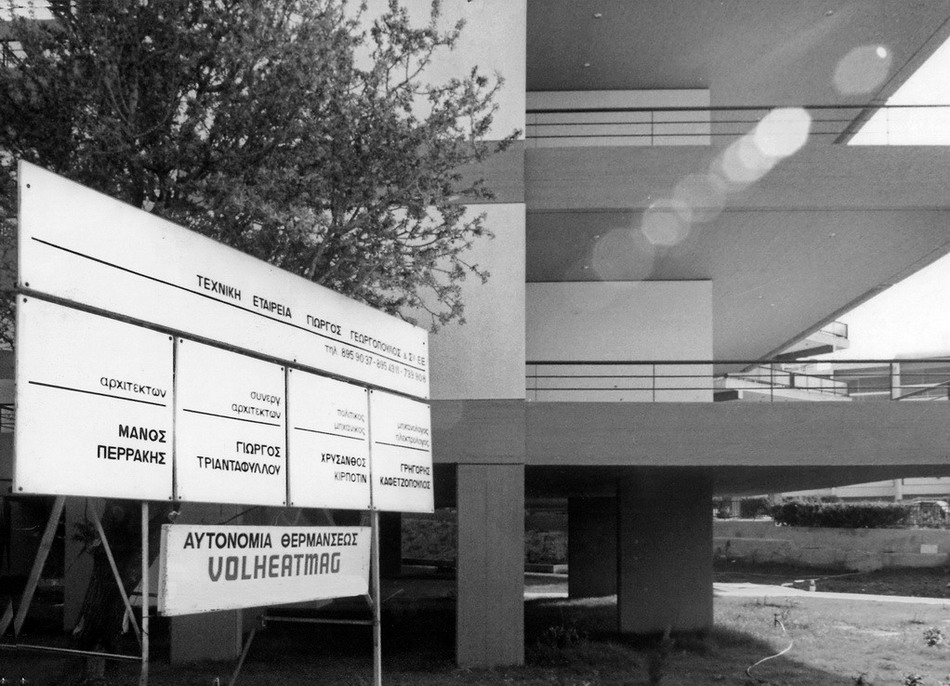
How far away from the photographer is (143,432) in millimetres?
6480

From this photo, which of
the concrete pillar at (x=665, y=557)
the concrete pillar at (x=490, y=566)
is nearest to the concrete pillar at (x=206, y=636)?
the concrete pillar at (x=490, y=566)

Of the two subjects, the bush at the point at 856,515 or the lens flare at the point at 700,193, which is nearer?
the lens flare at the point at 700,193

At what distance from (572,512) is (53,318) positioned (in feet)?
91.5

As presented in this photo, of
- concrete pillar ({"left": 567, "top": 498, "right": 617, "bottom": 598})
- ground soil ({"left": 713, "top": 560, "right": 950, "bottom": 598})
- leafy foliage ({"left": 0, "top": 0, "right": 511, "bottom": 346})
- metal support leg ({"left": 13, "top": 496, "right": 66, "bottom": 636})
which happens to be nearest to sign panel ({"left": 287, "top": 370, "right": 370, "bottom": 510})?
metal support leg ({"left": 13, "top": 496, "right": 66, "bottom": 636})

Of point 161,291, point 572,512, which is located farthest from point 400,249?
point 572,512

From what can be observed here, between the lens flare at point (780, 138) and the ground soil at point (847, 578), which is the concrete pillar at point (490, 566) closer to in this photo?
the lens flare at point (780, 138)

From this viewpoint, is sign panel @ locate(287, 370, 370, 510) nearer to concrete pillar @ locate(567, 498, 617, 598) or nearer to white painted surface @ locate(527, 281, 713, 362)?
white painted surface @ locate(527, 281, 713, 362)

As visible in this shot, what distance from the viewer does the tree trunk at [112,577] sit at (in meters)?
10.1

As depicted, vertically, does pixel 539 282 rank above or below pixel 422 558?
above

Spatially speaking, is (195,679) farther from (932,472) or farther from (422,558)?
(422,558)

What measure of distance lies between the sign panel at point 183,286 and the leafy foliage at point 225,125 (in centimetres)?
223

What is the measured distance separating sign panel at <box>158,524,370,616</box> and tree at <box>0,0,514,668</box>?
296cm

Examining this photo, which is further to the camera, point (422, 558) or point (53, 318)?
point (422, 558)

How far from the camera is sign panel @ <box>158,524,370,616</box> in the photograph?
6.74 metres
